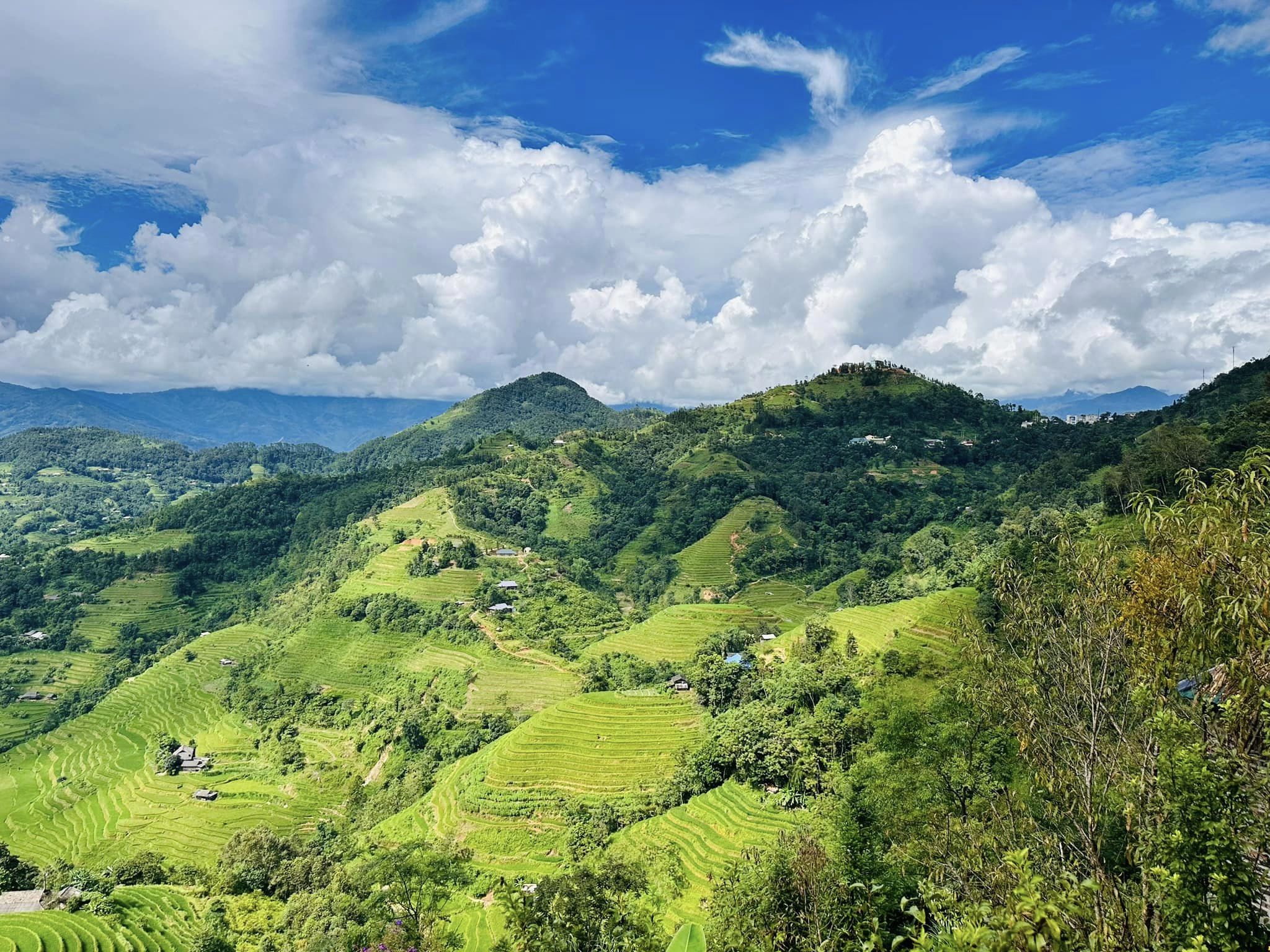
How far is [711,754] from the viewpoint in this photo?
41.2m

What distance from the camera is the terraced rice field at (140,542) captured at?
11850 centimetres

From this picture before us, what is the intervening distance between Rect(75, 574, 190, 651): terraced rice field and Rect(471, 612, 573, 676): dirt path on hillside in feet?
193

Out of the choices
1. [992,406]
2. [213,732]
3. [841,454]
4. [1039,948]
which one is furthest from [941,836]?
[992,406]

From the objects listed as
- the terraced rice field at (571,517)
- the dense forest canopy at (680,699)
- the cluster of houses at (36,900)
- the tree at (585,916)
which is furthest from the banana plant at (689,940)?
the terraced rice field at (571,517)

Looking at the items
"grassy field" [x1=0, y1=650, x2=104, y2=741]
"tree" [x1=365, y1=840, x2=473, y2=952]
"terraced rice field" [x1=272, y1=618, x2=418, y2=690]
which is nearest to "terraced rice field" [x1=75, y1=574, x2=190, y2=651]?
"grassy field" [x1=0, y1=650, x2=104, y2=741]

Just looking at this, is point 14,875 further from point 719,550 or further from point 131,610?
point 719,550

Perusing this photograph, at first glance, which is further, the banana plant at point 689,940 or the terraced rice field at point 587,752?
the terraced rice field at point 587,752

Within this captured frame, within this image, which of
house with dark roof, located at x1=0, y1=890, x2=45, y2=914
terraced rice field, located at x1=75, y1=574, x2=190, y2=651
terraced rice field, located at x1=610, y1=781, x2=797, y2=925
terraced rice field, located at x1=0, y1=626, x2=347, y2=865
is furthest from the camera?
terraced rice field, located at x1=75, y1=574, x2=190, y2=651

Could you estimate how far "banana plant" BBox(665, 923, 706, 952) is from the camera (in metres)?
6.99

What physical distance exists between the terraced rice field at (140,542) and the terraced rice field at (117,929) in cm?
9701

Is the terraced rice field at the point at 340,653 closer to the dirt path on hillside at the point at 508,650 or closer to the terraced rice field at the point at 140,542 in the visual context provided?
the dirt path on hillside at the point at 508,650

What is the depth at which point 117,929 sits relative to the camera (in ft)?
109

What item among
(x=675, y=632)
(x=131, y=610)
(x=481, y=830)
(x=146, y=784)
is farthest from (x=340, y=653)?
(x=131, y=610)

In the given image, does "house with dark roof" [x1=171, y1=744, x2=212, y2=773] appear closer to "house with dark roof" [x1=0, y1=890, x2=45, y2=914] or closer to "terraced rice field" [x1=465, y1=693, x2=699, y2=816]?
"house with dark roof" [x1=0, y1=890, x2=45, y2=914]
